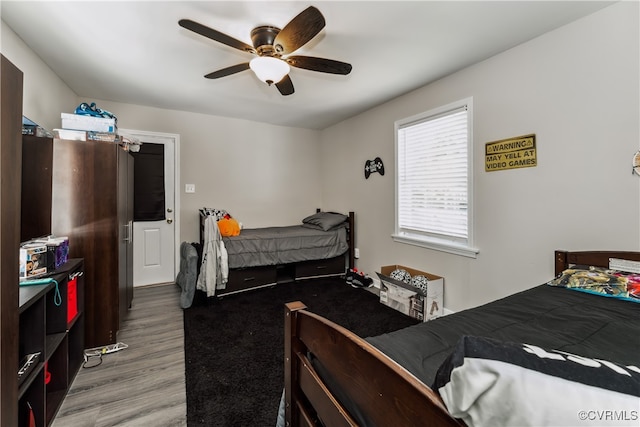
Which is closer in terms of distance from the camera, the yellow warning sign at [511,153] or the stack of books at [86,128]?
the stack of books at [86,128]

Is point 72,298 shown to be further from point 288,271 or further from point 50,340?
point 288,271

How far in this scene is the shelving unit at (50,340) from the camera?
1331mm

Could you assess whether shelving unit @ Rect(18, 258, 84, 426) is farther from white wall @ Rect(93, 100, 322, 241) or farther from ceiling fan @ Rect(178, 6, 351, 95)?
white wall @ Rect(93, 100, 322, 241)

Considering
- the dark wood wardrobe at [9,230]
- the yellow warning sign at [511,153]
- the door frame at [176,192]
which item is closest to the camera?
the dark wood wardrobe at [9,230]

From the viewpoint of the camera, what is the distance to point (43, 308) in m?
1.36

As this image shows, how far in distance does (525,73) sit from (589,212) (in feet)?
3.80

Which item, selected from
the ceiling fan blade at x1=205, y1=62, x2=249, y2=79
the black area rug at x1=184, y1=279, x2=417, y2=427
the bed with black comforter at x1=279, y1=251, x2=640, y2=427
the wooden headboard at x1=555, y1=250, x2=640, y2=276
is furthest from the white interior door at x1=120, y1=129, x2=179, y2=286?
the wooden headboard at x1=555, y1=250, x2=640, y2=276

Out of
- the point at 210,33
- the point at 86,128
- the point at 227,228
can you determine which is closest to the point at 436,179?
the point at 210,33

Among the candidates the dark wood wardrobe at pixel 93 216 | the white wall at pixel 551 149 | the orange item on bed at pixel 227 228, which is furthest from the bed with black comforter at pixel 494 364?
the orange item on bed at pixel 227 228

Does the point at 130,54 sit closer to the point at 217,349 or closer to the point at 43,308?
the point at 43,308

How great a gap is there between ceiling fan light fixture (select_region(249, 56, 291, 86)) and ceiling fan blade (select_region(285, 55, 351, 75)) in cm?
12

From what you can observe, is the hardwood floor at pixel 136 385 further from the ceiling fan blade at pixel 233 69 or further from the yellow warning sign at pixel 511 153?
the yellow warning sign at pixel 511 153

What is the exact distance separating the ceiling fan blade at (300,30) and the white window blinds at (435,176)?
1701 millimetres

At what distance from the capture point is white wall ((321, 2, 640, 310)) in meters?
1.73
